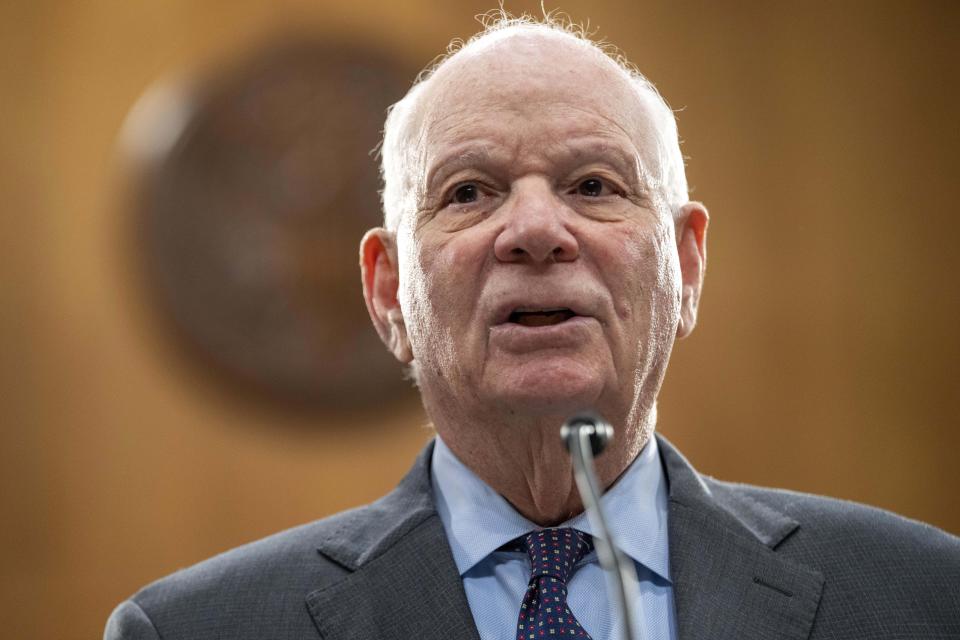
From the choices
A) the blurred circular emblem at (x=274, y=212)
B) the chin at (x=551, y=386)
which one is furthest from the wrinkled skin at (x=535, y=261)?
the blurred circular emblem at (x=274, y=212)

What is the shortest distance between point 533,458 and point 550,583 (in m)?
0.20

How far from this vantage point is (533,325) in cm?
172

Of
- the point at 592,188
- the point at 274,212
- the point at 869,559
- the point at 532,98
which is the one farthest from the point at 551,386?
the point at 274,212

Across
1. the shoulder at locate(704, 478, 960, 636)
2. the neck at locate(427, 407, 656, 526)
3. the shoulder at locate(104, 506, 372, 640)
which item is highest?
the neck at locate(427, 407, 656, 526)

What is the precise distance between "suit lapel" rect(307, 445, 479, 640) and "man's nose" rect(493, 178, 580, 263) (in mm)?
458

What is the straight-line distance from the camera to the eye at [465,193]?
72.6 inches

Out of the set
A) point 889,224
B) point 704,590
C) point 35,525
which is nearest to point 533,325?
point 704,590

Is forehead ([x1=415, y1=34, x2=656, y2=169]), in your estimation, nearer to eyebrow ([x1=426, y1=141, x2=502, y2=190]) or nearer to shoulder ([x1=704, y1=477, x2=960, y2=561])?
eyebrow ([x1=426, y1=141, x2=502, y2=190])

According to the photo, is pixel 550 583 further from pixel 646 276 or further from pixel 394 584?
pixel 646 276

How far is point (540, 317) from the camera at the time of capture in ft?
5.66

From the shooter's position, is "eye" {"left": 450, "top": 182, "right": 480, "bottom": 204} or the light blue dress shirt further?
"eye" {"left": 450, "top": 182, "right": 480, "bottom": 204}

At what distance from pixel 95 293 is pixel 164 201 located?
1.10ft

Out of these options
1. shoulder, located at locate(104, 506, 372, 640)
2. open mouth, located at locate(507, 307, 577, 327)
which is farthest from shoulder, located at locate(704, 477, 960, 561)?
shoulder, located at locate(104, 506, 372, 640)

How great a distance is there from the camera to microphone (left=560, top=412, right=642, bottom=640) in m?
1.22
